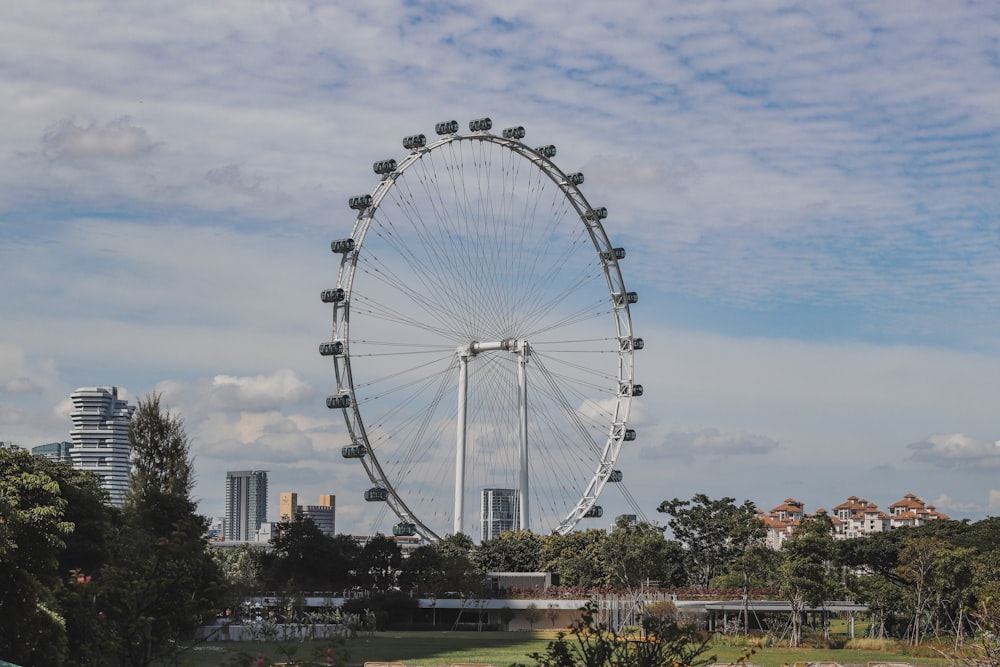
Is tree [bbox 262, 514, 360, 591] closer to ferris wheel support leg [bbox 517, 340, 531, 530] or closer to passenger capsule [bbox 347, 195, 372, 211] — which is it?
ferris wheel support leg [bbox 517, 340, 531, 530]

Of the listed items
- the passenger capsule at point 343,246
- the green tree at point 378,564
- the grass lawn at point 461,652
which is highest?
the passenger capsule at point 343,246

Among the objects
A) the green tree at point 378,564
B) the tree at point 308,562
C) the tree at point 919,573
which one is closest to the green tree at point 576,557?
the green tree at point 378,564

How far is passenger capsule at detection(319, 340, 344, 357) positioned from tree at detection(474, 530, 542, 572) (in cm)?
2895

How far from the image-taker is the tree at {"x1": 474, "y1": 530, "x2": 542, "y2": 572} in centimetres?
8825

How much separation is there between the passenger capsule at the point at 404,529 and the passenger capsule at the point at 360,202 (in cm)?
1848

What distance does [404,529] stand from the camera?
71.1 meters

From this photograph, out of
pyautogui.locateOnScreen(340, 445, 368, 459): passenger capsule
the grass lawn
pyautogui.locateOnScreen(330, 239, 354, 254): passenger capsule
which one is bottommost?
the grass lawn

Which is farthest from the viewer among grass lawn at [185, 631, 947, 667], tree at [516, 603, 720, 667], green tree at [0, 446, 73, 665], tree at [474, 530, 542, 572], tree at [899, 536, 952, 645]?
tree at [474, 530, 542, 572]

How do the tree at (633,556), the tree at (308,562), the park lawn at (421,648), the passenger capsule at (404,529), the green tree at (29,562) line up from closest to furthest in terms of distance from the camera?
the green tree at (29,562), the park lawn at (421,648), the passenger capsule at (404,529), the tree at (633,556), the tree at (308,562)

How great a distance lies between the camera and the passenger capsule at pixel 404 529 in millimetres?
70438

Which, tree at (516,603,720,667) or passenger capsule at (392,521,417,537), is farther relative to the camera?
passenger capsule at (392,521,417,537)

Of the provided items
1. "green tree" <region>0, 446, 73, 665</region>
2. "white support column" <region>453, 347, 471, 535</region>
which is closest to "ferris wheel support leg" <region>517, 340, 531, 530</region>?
"white support column" <region>453, 347, 471, 535</region>

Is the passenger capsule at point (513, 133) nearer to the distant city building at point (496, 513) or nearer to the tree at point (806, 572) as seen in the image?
the tree at point (806, 572)

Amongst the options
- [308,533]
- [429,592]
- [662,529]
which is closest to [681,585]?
[662,529]
